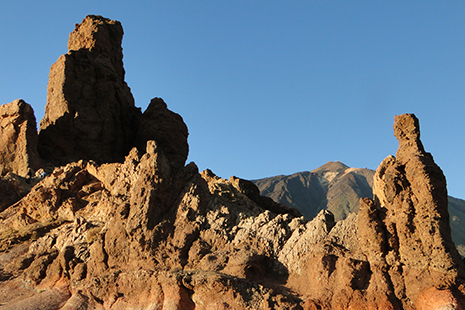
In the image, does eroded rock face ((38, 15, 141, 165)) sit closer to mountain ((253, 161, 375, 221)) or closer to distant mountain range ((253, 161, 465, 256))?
distant mountain range ((253, 161, 465, 256))

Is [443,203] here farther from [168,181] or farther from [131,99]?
[131,99]

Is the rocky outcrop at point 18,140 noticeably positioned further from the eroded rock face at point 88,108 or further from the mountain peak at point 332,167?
the mountain peak at point 332,167

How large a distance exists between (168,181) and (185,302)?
5272 millimetres

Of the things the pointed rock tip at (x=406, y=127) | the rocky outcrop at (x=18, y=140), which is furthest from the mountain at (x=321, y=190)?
the pointed rock tip at (x=406, y=127)

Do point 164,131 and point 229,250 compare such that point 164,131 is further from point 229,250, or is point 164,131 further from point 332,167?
point 332,167

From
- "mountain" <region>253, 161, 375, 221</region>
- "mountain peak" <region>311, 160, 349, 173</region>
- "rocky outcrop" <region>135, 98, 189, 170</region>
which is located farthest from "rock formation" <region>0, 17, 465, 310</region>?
"mountain peak" <region>311, 160, 349, 173</region>

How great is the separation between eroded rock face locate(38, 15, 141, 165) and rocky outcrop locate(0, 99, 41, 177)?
5.74ft

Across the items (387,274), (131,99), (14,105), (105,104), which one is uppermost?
(131,99)

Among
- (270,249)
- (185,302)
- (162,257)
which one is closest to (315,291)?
(270,249)

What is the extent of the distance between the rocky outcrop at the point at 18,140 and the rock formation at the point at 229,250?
8.10m

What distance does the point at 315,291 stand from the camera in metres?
13.8

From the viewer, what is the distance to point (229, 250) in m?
15.9

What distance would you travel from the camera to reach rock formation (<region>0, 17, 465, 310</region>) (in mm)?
13203

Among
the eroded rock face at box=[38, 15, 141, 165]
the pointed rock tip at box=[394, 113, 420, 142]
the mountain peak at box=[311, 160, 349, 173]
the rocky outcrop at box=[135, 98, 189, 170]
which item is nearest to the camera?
the pointed rock tip at box=[394, 113, 420, 142]
